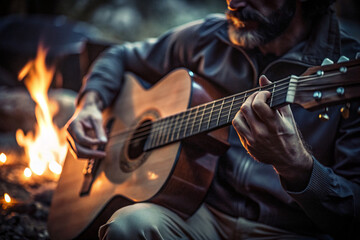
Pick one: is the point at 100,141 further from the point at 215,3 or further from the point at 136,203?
the point at 215,3

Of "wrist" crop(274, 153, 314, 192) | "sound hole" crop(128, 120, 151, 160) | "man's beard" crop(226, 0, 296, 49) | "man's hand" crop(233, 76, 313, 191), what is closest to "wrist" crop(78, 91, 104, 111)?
"sound hole" crop(128, 120, 151, 160)

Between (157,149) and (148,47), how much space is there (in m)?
1.01

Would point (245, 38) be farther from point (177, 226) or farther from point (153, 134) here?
point (177, 226)

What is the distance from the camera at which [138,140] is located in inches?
69.1

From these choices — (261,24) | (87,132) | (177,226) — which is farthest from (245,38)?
(87,132)

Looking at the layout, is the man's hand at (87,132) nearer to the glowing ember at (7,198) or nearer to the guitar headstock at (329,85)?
the glowing ember at (7,198)

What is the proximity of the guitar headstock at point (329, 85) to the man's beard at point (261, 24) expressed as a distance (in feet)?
1.78

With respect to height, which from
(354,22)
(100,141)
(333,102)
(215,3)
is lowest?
(354,22)

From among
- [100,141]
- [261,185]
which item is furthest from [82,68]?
[261,185]

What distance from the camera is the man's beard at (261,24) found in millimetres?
1615

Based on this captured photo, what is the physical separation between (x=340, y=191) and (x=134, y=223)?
33.3 inches

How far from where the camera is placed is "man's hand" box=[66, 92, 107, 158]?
6.20ft

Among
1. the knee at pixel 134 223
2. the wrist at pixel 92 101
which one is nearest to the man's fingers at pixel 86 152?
the wrist at pixel 92 101

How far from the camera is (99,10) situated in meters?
6.68
